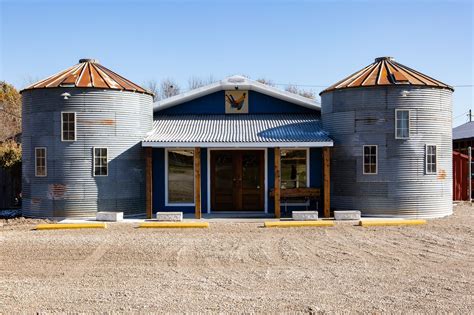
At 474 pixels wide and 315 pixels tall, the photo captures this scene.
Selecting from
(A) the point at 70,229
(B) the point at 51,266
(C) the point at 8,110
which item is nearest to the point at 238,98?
(A) the point at 70,229

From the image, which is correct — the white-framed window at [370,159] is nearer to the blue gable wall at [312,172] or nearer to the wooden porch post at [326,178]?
the wooden porch post at [326,178]

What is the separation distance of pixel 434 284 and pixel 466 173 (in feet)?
51.9

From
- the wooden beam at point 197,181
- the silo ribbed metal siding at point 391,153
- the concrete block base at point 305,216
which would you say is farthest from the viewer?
the silo ribbed metal siding at point 391,153

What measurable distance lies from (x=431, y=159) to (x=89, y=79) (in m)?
11.3

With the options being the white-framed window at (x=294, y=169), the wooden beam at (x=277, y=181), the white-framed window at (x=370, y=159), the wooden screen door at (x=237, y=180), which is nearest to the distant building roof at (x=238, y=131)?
the wooden beam at (x=277, y=181)

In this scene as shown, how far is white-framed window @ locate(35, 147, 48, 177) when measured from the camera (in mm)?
17312

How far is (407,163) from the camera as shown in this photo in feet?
56.4

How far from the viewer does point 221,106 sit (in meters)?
20.2

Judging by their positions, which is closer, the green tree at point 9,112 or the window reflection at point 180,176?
the window reflection at point 180,176

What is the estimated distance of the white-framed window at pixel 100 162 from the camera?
17.2m

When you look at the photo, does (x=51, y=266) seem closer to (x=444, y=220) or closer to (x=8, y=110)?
(x=444, y=220)

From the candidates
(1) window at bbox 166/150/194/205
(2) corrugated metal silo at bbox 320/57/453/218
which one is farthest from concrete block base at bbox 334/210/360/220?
(1) window at bbox 166/150/194/205

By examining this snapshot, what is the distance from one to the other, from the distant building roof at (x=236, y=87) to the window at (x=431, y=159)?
4.26 m

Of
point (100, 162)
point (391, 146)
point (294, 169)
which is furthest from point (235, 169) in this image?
point (391, 146)
